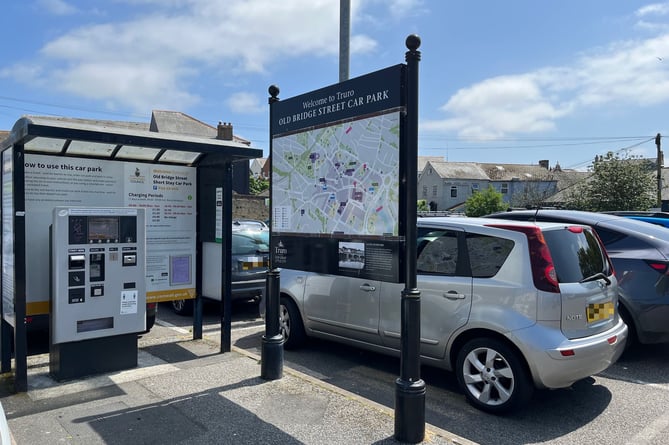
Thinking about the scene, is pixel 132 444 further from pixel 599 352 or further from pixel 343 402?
pixel 599 352

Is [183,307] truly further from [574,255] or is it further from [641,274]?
[641,274]

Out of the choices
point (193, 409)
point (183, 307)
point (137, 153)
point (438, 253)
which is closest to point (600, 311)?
point (438, 253)

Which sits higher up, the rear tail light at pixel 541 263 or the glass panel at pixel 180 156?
the glass panel at pixel 180 156

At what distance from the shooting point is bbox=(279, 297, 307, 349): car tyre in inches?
248

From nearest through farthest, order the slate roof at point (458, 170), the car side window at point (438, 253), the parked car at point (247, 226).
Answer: the car side window at point (438, 253) < the parked car at point (247, 226) < the slate roof at point (458, 170)

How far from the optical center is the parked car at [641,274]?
5.73 metres

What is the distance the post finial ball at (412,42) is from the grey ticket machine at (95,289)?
3283mm

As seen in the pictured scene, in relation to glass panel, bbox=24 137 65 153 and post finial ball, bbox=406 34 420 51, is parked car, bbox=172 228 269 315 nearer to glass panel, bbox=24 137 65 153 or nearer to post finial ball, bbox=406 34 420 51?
glass panel, bbox=24 137 65 153

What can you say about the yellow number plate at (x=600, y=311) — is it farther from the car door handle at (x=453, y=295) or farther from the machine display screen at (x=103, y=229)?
the machine display screen at (x=103, y=229)

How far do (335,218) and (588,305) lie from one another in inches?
89.9

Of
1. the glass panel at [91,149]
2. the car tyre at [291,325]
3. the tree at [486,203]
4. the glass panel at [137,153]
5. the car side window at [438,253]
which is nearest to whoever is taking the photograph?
the car side window at [438,253]

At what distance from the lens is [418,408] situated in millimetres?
3734

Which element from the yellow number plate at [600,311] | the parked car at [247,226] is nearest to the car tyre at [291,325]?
the yellow number plate at [600,311]

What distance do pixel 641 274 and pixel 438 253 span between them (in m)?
2.61
